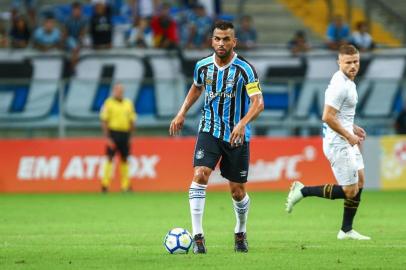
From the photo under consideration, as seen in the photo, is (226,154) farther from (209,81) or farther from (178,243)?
(178,243)

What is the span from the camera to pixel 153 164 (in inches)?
1013

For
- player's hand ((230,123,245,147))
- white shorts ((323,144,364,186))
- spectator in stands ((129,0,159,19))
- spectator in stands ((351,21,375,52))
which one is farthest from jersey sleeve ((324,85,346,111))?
spectator in stands ((129,0,159,19))

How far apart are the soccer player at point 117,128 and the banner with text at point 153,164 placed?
68 centimetres

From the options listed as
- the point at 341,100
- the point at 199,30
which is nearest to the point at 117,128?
the point at 199,30

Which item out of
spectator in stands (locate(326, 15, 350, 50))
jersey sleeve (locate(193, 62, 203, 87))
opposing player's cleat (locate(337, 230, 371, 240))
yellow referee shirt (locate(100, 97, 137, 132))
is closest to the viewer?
jersey sleeve (locate(193, 62, 203, 87))

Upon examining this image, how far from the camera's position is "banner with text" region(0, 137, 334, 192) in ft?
83.2

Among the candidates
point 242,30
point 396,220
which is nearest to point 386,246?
point 396,220

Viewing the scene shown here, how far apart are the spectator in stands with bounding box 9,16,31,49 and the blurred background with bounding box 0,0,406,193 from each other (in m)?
0.03

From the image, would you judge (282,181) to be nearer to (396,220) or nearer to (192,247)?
(396,220)

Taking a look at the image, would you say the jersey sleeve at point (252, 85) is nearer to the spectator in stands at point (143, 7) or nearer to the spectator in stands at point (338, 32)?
the spectator in stands at point (338, 32)

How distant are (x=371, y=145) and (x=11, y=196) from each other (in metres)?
8.30

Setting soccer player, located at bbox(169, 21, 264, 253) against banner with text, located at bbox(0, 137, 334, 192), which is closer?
soccer player, located at bbox(169, 21, 264, 253)

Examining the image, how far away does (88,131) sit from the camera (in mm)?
25875

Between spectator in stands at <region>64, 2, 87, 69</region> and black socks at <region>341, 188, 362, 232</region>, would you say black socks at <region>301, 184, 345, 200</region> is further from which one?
spectator in stands at <region>64, 2, 87, 69</region>
